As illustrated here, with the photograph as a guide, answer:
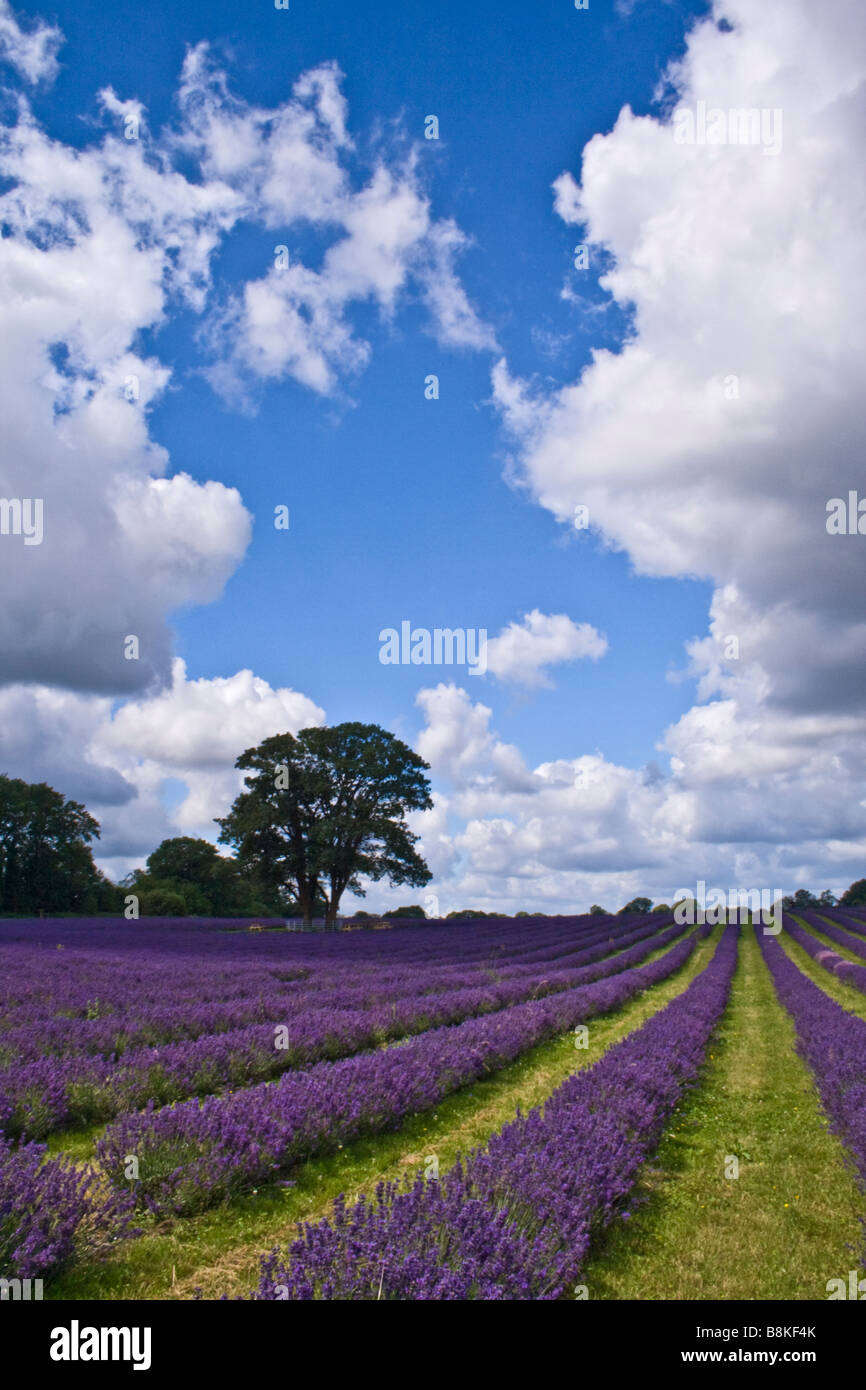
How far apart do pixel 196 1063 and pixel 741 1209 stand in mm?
4264

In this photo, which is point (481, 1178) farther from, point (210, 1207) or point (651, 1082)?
point (651, 1082)

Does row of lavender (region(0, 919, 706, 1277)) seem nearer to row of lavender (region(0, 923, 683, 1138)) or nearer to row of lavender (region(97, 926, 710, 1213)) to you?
row of lavender (region(97, 926, 710, 1213))

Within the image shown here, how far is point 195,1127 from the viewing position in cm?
434

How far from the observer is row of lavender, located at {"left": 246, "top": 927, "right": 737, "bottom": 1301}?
101 inches

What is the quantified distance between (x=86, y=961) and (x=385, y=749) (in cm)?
2092

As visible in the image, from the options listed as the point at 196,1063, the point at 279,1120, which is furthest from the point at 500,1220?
the point at 196,1063

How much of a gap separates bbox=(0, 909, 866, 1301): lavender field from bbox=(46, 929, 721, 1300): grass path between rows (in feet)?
0.06

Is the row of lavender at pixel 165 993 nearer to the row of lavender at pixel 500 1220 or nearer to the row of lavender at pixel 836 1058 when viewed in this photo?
the row of lavender at pixel 500 1220

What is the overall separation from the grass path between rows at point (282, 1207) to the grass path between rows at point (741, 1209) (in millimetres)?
1354

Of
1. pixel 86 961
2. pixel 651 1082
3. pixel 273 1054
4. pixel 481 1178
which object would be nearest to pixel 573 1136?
pixel 481 1178

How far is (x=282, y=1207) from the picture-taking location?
4180 mm

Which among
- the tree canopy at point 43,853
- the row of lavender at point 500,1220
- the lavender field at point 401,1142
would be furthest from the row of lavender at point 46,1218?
the tree canopy at point 43,853

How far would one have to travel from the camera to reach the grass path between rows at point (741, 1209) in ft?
11.3

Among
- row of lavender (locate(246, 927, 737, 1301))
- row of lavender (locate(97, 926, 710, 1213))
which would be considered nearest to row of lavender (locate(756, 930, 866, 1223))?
row of lavender (locate(246, 927, 737, 1301))
